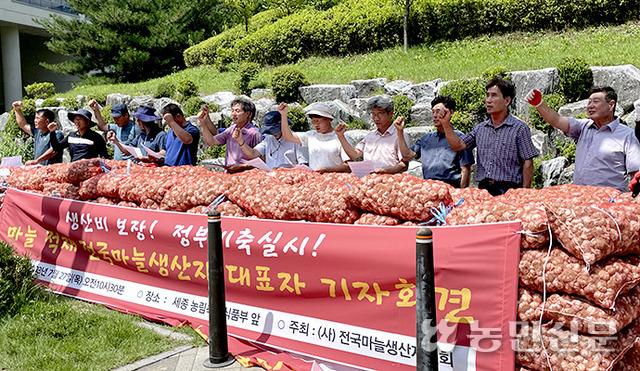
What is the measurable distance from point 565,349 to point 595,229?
0.63 metres

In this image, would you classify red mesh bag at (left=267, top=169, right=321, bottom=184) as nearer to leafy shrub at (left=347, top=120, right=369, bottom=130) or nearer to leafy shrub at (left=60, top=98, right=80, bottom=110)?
leafy shrub at (left=347, top=120, right=369, bottom=130)

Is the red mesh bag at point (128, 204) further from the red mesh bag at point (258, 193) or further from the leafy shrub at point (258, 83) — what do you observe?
the leafy shrub at point (258, 83)

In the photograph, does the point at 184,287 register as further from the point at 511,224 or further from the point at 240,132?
the point at 511,224

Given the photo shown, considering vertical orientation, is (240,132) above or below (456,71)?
below

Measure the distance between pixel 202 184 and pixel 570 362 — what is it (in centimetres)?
302

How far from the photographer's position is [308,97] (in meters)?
12.4

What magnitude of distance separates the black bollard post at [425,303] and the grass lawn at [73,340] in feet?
6.57

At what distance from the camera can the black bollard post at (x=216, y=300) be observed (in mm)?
3494

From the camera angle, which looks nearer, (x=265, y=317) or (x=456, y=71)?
(x=265, y=317)

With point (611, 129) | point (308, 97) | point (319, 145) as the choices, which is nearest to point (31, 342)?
point (319, 145)

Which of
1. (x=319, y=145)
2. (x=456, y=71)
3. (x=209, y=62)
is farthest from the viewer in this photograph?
(x=209, y=62)

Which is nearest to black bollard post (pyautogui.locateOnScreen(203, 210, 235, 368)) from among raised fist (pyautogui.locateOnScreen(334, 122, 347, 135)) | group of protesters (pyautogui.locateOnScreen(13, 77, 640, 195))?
group of protesters (pyautogui.locateOnScreen(13, 77, 640, 195))

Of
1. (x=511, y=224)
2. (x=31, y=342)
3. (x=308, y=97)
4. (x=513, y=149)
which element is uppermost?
(x=308, y=97)

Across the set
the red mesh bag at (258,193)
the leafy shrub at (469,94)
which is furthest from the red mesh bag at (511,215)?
the leafy shrub at (469,94)
